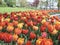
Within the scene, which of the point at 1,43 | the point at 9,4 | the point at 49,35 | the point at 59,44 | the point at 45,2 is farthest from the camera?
the point at 45,2

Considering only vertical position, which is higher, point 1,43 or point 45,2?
point 1,43

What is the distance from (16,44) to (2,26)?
2.96 ft

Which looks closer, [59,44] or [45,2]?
[59,44]

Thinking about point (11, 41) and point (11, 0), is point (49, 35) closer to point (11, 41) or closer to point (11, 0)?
point (11, 41)

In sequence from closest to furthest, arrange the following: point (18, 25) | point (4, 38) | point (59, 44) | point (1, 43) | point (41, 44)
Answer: point (41, 44)
point (4, 38)
point (1, 43)
point (59, 44)
point (18, 25)

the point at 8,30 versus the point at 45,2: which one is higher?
the point at 8,30

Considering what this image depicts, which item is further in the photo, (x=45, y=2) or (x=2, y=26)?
(x=45, y=2)

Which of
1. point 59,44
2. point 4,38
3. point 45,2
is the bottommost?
point 45,2

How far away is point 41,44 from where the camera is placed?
2500mm

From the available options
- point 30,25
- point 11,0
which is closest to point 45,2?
point 11,0

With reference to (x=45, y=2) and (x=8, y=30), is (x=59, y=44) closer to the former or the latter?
(x=8, y=30)

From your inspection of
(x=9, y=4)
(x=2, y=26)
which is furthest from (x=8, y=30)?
(x=9, y=4)

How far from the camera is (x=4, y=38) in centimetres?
285

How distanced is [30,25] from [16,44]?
105 cm
